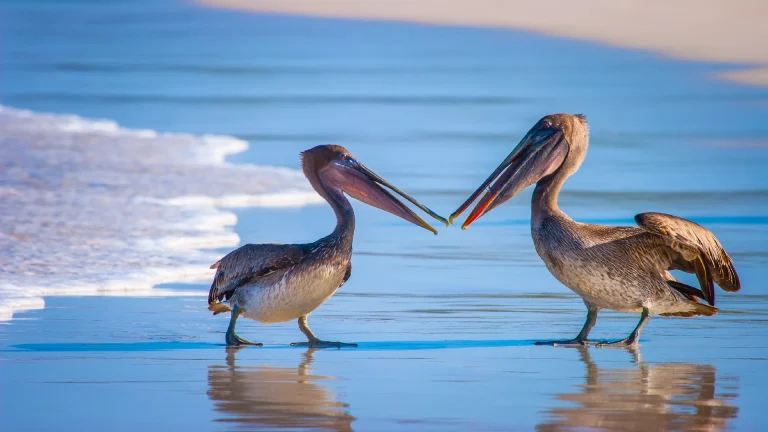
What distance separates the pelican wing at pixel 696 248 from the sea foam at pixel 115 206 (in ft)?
10.9

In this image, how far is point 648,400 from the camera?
208 inches

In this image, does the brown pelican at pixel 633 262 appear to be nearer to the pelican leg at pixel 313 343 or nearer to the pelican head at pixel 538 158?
the pelican head at pixel 538 158

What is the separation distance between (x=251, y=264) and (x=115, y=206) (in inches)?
241

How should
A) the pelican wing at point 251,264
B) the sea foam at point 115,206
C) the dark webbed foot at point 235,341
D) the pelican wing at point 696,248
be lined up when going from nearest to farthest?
the dark webbed foot at point 235,341
the pelican wing at point 696,248
the pelican wing at point 251,264
the sea foam at point 115,206

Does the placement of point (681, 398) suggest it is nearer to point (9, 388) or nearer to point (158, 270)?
point (9, 388)

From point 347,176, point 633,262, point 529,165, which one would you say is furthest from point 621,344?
point 347,176

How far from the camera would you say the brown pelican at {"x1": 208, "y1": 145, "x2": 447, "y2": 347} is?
7133 mm

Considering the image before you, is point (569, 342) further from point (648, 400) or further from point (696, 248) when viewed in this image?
point (648, 400)

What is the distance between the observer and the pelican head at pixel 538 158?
7.68 metres

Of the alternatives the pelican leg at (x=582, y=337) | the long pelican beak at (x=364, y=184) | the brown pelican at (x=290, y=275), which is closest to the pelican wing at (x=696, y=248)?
the pelican leg at (x=582, y=337)

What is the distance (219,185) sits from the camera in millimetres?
15875

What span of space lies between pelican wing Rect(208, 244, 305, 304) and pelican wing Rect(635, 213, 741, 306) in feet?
6.07

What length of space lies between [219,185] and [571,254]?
918 centimetres

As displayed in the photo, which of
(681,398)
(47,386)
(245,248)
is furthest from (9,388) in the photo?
(681,398)
